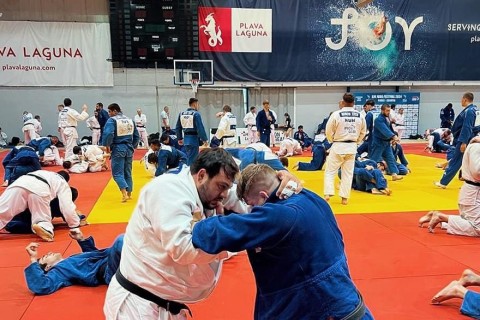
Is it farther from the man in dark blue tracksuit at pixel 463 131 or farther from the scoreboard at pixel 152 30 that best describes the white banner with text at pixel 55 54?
the man in dark blue tracksuit at pixel 463 131

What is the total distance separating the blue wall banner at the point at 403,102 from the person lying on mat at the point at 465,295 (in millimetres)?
17189

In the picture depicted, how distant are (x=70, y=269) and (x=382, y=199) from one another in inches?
229

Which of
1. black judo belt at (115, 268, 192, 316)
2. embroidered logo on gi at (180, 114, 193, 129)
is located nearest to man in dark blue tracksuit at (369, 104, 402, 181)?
embroidered logo on gi at (180, 114, 193, 129)

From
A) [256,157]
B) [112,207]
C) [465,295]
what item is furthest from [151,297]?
[112,207]

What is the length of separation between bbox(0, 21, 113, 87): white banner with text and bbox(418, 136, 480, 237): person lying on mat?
16.5 meters

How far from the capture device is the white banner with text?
17984 mm

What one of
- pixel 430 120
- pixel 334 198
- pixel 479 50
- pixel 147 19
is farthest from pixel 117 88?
pixel 479 50

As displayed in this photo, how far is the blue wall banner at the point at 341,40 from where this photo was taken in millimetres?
18438

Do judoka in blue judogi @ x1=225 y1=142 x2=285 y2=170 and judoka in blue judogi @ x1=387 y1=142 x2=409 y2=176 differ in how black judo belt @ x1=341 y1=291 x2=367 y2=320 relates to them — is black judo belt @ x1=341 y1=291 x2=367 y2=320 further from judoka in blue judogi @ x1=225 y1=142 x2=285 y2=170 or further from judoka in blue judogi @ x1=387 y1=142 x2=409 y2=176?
judoka in blue judogi @ x1=387 y1=142 x2=409 y2=176

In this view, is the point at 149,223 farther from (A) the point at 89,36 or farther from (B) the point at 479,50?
(B) the point at 479,50

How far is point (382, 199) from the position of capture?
7754mm

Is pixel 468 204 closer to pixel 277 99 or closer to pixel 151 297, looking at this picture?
pixel 151 297

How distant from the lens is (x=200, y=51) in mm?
18047

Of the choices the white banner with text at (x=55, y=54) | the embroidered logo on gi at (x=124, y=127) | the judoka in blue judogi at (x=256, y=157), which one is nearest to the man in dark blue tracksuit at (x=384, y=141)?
the judoka in blue judogi at (x=256, y=157)
